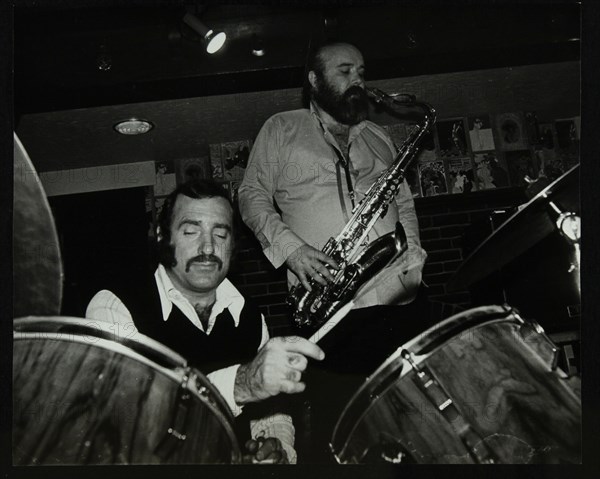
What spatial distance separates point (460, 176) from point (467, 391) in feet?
2.56

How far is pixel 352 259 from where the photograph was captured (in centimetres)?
207

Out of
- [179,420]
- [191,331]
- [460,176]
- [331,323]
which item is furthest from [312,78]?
[179,420]

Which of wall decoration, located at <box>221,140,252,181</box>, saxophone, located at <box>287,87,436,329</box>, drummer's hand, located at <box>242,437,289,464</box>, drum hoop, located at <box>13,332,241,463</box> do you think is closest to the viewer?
drum hoop, located at <box>13,332,241,463</box>

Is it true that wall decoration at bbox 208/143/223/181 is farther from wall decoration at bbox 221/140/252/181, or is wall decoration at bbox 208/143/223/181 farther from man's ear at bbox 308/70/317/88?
man's ear at bbox 308/70/317/88

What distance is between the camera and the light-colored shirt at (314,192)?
209cm

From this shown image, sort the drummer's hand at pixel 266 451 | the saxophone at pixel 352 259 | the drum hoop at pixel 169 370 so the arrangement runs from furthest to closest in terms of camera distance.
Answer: the saxophone at pixel 352 259, the drummer's hand at pixel 266 451, the drum hoop at pixel 169 370

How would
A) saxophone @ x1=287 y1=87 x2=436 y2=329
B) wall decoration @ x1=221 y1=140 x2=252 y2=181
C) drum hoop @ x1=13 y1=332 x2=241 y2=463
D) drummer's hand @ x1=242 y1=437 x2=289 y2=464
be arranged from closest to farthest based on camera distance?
drum hoop @ x1=13 y1=332 x2=241 y2=463, drummer's hand @ x1=242 y1=437 x2=289 y2=464, saxophone @ x1=287 y1=87 x2=436 y2=329, wall decoration @ x1=221 y1=140 x2=252 y2=181

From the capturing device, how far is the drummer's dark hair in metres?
2.09

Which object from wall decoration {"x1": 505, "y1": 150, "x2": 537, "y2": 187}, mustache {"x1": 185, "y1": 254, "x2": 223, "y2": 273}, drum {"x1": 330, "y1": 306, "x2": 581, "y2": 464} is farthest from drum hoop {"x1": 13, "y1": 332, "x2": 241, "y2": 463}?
wall decoration {"x1": 505, "y1": 150, "x2": 537, "y2": 187}

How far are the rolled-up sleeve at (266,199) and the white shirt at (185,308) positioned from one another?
0.18 m

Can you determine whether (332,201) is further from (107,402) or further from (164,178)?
(107,402)

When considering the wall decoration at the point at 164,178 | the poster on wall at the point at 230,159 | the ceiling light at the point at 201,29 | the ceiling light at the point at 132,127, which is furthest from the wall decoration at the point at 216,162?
the ceiling light at the point at 201,29

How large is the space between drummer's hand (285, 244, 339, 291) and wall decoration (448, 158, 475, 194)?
496mm

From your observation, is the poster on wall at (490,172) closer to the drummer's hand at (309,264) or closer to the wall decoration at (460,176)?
the wall decoration at (460,176)
